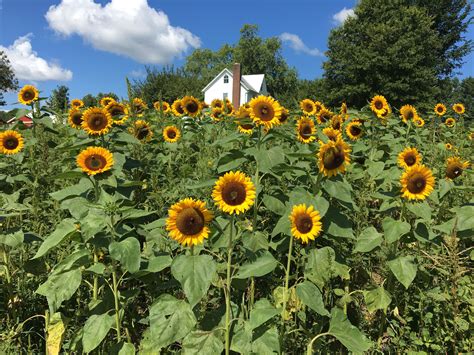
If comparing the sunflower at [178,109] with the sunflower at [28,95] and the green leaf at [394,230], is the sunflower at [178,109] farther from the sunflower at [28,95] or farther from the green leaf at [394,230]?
the green leaf at [394,230]

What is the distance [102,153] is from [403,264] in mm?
2067

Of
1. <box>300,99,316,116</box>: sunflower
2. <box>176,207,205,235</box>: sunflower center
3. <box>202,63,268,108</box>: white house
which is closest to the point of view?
<box>176,207,205,235</box>: sunflower center

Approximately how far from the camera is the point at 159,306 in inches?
75.1

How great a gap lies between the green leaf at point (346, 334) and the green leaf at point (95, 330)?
49.8 inches

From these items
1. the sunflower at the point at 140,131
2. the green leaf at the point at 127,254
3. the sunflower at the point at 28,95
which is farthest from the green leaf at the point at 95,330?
the sunflower at the point at 28,95

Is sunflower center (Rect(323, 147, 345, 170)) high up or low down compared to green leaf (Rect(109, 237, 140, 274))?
up

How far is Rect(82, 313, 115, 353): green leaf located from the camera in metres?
1.98

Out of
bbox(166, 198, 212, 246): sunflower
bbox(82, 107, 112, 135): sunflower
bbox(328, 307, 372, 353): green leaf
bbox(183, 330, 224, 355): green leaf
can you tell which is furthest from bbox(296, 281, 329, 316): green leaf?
bbox(82, 107, 112, 135): sunflower

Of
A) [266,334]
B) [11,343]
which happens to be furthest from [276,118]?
[11,343]

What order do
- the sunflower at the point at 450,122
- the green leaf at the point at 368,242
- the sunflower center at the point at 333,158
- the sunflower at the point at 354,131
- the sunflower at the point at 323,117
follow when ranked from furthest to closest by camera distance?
1. the sunflower at the point at 450,122
2. the sunflower at the point at 323,117
3. the sunflower at the point at 354,131
4. the green leaf at the point at 368,242
5. the sunflower center at the point at 333,158

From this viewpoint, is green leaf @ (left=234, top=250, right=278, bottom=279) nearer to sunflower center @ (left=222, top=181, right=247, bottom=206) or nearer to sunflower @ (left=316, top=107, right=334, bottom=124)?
sunflower center @ (left=222, top=181, right=247, bottom=206)

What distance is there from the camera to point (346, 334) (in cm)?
199

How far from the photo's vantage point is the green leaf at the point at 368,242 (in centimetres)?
238

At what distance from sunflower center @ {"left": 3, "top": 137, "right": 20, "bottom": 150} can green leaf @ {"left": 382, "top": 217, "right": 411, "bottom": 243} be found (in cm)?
354
